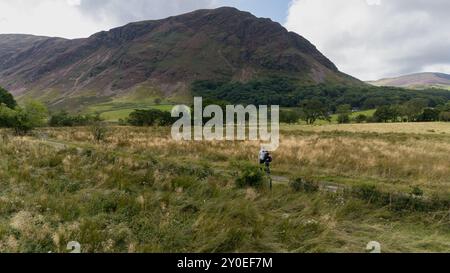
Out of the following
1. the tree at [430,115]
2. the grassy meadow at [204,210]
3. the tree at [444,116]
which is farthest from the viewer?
the tree at [430,115]

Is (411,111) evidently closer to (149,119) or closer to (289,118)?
(289,118)

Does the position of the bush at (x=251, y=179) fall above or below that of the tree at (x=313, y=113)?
below

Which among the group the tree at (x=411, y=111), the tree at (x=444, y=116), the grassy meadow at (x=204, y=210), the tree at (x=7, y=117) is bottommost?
the grassy meadow at (x=204, y=210)

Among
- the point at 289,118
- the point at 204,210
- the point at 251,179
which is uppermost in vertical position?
the point at 289,118

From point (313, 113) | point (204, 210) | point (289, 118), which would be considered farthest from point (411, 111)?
point (204, 210)

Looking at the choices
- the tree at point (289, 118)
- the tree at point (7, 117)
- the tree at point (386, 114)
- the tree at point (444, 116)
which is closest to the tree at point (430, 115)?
the tree at point (444, 116)

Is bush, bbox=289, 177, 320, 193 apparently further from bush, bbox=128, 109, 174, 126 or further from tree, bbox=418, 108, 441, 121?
tree, bbox=418, 108, 441, 121

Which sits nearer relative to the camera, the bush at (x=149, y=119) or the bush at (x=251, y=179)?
the bush at (x=251, y=179)

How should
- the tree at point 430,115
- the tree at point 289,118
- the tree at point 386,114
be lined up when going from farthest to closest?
the tree at point 386,114, the tree at point 289,118, the tree at point 430,115

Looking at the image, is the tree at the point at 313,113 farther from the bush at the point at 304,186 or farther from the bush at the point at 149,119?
the bush at the point at 304,186

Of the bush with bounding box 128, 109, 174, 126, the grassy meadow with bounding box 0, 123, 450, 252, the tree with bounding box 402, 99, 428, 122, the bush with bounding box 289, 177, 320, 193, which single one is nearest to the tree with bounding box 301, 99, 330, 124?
the tree with bounding box 402, 99, 428, 122

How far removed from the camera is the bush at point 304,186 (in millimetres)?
12170

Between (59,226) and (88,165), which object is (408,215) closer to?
(59,226)

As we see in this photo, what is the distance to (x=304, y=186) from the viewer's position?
1231 cm
